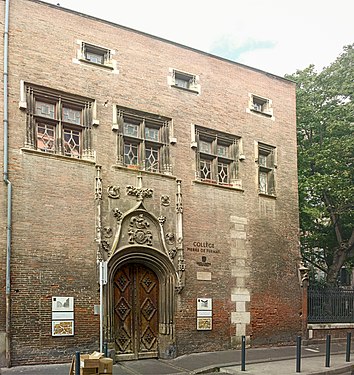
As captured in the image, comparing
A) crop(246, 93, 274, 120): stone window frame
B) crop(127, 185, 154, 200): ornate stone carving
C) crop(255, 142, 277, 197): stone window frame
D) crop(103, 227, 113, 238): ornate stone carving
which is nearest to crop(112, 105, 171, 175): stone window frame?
crop(127, 185, 154, 200): ornate stone carving

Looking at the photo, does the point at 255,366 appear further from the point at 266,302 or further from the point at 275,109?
the point at 275,109

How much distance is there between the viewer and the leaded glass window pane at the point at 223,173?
18.6 metres

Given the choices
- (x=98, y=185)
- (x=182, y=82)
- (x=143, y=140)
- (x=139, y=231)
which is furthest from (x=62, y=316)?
(x=182, y=82)

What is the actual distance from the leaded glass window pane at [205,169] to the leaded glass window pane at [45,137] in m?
5.27

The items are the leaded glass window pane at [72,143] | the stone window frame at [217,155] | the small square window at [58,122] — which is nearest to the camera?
the small square window at [58,122]

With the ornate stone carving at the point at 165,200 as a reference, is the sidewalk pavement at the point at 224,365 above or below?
below

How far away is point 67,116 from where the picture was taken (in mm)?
15344

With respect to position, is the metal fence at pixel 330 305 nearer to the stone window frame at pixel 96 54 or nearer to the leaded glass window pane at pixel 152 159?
the leaded glass window pane at pixel 152 159

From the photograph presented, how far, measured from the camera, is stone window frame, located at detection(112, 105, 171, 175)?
16078mm

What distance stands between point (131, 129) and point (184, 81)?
2.91 meters

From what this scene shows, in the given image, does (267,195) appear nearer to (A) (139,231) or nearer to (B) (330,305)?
(B) (330,305)

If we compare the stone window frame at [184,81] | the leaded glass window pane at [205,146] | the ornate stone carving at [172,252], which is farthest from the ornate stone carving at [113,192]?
the stone window frame at [184,81]

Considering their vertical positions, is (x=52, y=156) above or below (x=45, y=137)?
below

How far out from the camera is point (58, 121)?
49.3ft
